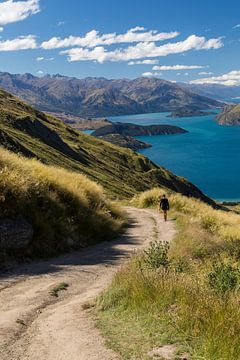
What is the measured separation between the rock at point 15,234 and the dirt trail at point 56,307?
88 cm

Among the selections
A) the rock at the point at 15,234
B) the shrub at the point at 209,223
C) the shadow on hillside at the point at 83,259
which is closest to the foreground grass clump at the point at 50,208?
the rock at the point at 15,234

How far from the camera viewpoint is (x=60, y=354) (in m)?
Answer: 6.55

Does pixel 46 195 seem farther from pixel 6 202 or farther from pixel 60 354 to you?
pixel 60 354

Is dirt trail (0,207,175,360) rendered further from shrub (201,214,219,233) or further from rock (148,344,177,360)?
shrub (201,214,219,233)

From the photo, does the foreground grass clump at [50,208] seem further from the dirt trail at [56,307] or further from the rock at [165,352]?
the rock at [165,352]

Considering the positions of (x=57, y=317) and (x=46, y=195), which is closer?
(x=57, y=317)

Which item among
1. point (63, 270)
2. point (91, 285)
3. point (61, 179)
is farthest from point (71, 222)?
point (91, 285)

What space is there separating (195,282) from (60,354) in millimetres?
3118

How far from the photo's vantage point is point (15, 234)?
14.2 metres

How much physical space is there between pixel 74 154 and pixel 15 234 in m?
72.1

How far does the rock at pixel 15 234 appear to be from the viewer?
1389 cm

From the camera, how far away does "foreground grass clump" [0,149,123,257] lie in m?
15.2

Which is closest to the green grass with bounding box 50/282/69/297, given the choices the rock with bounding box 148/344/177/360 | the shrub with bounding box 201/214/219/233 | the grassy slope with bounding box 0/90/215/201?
the rock with bounding box 148/344/177/360

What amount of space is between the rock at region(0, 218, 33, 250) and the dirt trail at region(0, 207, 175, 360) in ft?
2.87
